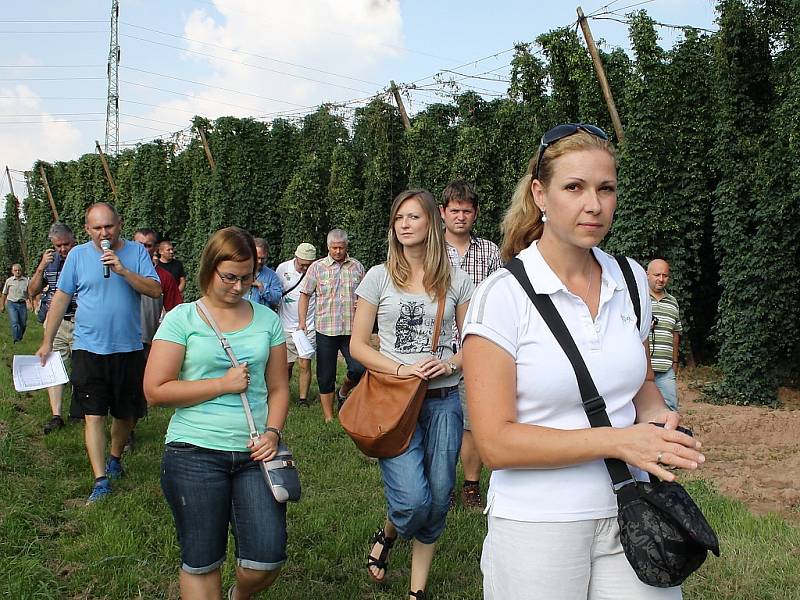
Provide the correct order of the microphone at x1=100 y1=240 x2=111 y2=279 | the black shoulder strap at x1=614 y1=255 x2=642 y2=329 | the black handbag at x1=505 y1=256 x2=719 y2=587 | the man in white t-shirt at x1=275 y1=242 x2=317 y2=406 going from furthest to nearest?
the man in white t-shirt at x1=275 y1=242 x2=317 y2=406 < the microphone at x1=100 y1=240 x2=111 y2=279 < the black shoulder strap at x1=614 y1=255 x2=642 y2=329 < the black handbag at x1=505 y1=256 x2=719 y2=587

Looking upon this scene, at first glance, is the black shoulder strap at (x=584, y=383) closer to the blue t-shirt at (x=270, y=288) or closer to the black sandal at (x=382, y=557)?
the black sandal at (x=382, y=557)

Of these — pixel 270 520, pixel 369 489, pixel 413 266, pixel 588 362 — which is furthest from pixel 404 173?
pixel 588 362

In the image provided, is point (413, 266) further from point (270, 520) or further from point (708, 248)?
point (708, 248)

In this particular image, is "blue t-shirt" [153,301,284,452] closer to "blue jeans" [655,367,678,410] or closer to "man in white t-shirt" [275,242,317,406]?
"blue jeans" [655,367,678,410]

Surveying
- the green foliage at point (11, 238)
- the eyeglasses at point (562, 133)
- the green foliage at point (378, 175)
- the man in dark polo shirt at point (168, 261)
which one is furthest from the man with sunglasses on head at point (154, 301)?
the green foliage at point (11, 238)

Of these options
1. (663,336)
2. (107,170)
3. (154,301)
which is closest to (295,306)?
(154,301)

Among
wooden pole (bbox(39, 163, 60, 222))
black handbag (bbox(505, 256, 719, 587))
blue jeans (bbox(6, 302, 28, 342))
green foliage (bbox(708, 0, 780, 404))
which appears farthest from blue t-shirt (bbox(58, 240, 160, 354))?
wooden pole (bbox(39, 163, 60, 222))

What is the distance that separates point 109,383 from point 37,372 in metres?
0.54

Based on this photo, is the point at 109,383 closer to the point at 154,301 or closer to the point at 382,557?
the point at 154,301

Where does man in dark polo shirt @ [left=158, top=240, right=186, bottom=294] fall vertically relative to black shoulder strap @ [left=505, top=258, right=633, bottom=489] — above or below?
below

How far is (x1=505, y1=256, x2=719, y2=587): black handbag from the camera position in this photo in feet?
5.90

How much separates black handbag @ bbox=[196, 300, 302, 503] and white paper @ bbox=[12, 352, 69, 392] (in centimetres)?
289

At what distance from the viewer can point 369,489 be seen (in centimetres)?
611

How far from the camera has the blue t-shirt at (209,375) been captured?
3305 millimetres
